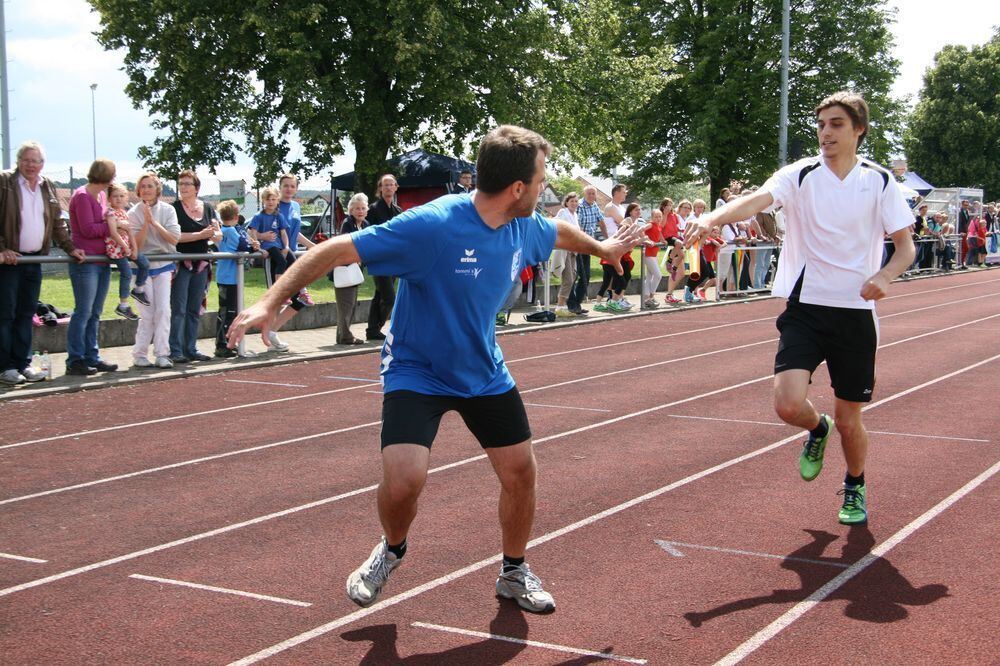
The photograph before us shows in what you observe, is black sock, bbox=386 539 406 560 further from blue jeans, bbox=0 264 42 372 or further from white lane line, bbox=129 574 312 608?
blue jeans, bbox=0 264 42 372

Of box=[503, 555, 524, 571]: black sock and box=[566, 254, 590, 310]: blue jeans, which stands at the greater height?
box=[566, 254, 590, 310]: blue jeans

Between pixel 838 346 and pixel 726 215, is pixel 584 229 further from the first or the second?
pixel 726 215

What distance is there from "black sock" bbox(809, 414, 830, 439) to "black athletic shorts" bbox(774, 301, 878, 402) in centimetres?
31

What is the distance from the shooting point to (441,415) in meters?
4.66

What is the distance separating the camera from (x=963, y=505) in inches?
264

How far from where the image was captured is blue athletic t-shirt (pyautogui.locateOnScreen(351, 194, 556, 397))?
14.7 ft

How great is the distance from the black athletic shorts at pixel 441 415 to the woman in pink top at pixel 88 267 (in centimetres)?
788

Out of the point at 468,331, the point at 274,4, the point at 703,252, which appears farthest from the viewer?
the point at 274,4

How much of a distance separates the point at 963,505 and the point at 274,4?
26106 millimetres

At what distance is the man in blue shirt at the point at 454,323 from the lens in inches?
177

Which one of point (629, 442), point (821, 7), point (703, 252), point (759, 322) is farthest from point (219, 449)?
point (821, 7)

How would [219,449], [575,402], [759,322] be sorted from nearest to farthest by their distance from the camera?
[219,449] → [575,402] → [759,322]

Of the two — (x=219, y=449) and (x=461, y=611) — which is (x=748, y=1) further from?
(x=461, y=611)

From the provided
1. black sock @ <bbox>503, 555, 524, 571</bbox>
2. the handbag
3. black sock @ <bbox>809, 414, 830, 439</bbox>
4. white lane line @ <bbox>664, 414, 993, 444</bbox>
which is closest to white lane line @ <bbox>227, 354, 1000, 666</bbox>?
black sock @ <bbox>503, 555, 524, 571</bbox>
